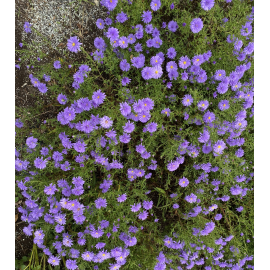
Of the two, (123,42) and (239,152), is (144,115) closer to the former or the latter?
(123,42)

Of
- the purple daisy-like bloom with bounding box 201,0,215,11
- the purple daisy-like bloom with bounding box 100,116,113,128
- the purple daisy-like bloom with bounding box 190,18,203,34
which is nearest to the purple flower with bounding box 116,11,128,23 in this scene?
the purple daisy-like bloom with bounding box 190,18,203,34

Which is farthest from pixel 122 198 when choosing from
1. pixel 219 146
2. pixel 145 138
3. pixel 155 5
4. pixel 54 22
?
pixel 54 22

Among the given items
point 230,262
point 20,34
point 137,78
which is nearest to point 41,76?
point 20,34

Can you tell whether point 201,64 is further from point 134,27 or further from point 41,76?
point 41,76

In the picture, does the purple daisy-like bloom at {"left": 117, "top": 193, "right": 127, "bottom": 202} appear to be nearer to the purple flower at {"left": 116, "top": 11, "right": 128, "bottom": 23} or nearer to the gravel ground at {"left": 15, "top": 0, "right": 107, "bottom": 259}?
the gravel ground at {"left": 15, "top": 0, "right": 107, "bottom": 259}

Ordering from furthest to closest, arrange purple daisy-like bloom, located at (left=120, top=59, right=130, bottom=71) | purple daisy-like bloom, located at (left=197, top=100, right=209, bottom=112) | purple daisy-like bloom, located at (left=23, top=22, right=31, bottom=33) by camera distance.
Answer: purple daisy-like bloom, located at (left=23, top=22, right=31, bottom=33) < purple daisy-like bloom, located at (left=120, top=59, right=130, bottom=71) < purple daisy-like bloom, located at (left=197, top=100, right=209, bottom=112)

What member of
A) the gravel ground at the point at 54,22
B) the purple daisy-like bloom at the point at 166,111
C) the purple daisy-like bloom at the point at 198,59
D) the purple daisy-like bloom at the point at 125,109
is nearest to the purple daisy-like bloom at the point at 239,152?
the purple daisy-like bloom at the point at 166,111

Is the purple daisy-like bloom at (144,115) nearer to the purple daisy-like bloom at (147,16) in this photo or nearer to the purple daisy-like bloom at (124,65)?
the purple daisy-like bloom at (124,65)
